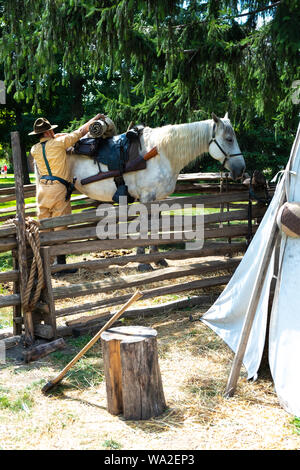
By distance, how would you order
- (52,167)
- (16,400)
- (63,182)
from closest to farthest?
(16,400) → (52,167) → (63,182)

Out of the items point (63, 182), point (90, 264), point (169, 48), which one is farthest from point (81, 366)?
point (169, 48)

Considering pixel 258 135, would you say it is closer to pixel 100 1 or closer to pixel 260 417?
pixel 100 1

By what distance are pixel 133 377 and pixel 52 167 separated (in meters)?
3.91

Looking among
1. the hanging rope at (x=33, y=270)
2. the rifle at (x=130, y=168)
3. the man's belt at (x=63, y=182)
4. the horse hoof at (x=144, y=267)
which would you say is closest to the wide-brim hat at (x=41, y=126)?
the man's belt at (x=63, y=182)

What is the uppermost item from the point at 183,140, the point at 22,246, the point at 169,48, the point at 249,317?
the point at 169,48

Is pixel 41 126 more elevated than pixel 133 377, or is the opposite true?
pixel 41 126

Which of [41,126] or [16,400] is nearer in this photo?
[16,400]

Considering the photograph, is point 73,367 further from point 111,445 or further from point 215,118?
point 215,118

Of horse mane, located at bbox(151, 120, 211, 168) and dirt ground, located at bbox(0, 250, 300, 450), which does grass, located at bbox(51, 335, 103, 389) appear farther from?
horse mane, located at bbox(151, 120, 211, 168)

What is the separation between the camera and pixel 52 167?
21.8ft

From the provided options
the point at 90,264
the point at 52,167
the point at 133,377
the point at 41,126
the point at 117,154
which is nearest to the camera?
the point at 133,377

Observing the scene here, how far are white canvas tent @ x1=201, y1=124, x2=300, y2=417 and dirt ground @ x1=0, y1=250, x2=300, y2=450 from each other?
19 cm

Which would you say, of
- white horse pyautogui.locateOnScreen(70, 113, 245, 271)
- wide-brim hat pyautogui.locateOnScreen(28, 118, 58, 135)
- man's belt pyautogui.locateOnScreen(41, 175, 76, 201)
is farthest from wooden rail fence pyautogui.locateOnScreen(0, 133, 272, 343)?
wide-brim hat pyautogui.locateOnScreen(28, 118, 58, 135)
